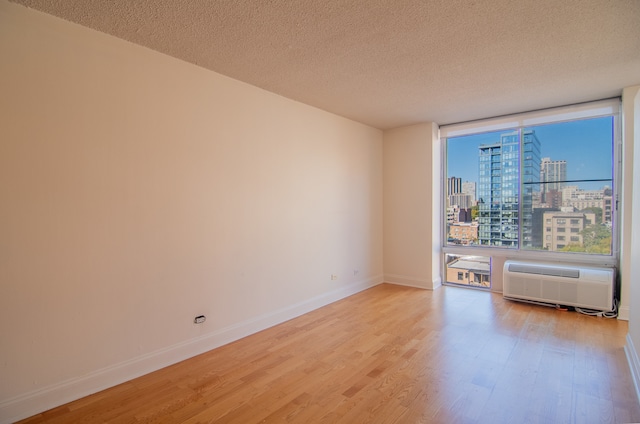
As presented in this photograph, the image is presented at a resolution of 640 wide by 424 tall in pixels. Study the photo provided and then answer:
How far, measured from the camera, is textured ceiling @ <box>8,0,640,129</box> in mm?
2143

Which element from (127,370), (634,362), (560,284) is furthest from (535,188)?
(127,370)

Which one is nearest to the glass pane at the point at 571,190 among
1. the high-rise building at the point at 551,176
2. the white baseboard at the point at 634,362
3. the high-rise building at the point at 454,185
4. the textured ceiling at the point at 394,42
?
the high-rise building at the point at 551,176

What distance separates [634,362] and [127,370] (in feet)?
13.4

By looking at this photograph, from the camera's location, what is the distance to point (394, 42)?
102 inches

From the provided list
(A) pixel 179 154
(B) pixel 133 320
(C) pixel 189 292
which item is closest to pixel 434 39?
(A) pixel 179 154

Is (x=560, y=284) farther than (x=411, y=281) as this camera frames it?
No

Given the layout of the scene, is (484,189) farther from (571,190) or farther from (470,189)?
(571,190)

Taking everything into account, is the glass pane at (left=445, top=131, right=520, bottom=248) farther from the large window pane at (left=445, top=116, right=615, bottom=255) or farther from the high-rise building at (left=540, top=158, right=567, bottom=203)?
the high-rise building at (left=540, top=158, right=567, bottom=203)

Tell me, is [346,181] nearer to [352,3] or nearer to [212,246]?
[212,246]

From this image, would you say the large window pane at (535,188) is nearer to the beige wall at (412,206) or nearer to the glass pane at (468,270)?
the glass pane at (468,270)

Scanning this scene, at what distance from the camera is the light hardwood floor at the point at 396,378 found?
2.10 metres

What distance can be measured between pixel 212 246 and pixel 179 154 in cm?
93

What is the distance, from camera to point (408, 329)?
3.54 m

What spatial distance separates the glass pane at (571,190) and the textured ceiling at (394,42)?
2.30 ft
